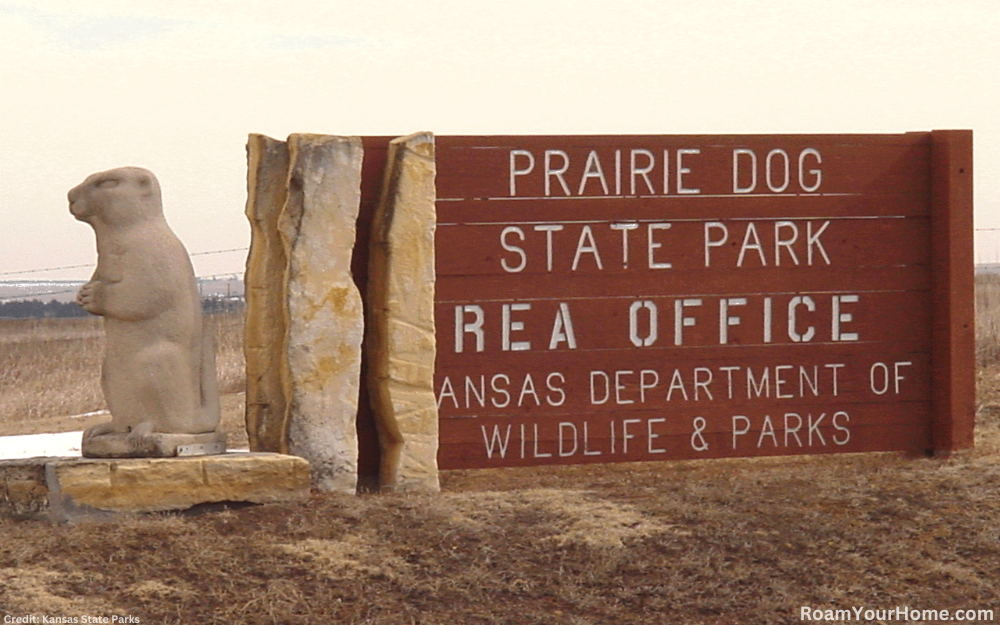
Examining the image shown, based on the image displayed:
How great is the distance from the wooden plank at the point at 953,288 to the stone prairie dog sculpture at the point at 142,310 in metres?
4.69

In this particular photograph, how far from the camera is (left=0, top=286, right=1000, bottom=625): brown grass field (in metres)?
6.36

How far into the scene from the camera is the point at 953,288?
376 inches

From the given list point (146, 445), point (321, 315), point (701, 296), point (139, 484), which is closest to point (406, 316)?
point (321, 315)

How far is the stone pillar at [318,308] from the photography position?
8242 millimetres

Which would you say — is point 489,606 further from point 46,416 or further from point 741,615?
point 46,416

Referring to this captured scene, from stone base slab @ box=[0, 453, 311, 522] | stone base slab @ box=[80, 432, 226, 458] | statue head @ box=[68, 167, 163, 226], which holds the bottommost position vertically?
stone base slab @ box=[0, 453, 311, 522]

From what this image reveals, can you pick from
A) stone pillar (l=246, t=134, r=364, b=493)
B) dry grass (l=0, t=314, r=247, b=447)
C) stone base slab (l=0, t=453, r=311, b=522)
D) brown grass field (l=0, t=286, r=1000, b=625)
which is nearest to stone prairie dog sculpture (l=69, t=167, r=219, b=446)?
stone base slab (l=0, t=453, r=311, b=522)

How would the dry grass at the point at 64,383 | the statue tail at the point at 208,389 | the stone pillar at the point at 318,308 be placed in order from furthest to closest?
the dry grass at the point at 64,383
the stone pillar at the point at 318,308
the statue tail at the point at 208,389

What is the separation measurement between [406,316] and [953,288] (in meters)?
3.60

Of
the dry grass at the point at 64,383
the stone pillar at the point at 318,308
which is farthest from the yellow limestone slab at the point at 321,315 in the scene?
the dry grass at the point at 64,383

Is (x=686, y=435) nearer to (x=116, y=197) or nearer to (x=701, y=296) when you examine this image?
(x=701, y=296)

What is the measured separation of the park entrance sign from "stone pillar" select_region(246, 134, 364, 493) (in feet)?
2.43

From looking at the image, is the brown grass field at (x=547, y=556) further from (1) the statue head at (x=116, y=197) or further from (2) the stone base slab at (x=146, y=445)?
(1) the statue head at (x=116, y=197)

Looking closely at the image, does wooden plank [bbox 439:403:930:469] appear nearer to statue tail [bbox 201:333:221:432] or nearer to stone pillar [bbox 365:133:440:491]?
stone pillar [bbox 365:133:440:491]
